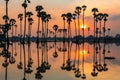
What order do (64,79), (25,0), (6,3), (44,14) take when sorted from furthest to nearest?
(44,14) → (25,0) → (6,3) → (64,79)

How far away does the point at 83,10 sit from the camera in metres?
171

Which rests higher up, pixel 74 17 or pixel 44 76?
pixel 74 17

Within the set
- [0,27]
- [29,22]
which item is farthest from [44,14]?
[0,27]

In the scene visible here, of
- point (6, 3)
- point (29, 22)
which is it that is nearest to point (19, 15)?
point (29, 22)

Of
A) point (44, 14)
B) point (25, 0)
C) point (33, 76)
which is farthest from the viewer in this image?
point (44, 14)

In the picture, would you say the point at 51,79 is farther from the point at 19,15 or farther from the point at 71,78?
the point at 19,15

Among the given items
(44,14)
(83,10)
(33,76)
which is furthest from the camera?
(83,10)

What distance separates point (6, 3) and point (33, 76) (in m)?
70.7

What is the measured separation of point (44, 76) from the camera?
45344 mm

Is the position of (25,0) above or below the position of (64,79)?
above

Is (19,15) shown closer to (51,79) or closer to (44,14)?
(44,14)

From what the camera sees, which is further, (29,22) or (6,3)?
(29,22)

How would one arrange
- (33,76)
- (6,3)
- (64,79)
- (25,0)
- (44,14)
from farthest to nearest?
(44,14) → (25,0) → (6,3) → (33,76) → (64,79)

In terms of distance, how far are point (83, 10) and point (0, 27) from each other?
143 ft
